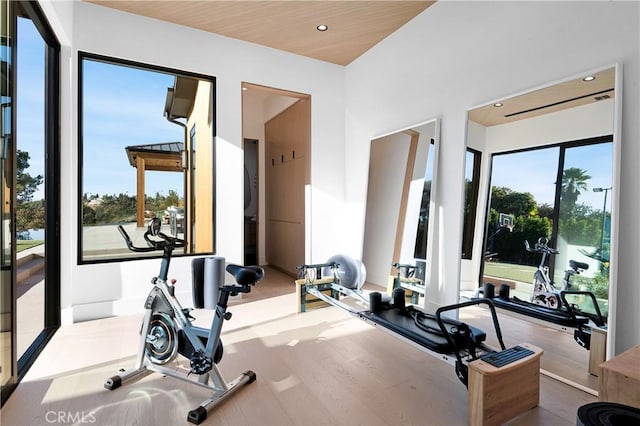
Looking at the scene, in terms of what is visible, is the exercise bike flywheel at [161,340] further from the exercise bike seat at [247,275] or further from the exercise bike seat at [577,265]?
the exercise bike seat at [577,265]

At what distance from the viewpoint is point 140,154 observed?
3852 millimetres

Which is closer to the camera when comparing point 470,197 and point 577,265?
point 577,265

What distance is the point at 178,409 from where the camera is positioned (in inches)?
78.0

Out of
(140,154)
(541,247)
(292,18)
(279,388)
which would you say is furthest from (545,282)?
(140,154)

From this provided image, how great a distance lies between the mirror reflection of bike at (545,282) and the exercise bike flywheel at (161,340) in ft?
8.53

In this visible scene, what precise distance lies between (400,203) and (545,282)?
1.69 m

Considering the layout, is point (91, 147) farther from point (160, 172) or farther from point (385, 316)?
point (385, 316)

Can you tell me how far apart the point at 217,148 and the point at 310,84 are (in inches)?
64.1

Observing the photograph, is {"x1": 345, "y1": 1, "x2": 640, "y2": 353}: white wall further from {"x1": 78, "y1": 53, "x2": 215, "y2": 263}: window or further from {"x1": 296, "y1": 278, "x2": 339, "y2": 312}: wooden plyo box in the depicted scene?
{"x1": 78, "y1": 53, "x2": 215, "y2": 263}: window

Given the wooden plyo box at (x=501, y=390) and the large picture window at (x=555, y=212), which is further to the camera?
the large picture window at (x=555, y=212)

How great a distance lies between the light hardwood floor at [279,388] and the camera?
1922 millimetres

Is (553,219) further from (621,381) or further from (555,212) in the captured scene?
(621,381)

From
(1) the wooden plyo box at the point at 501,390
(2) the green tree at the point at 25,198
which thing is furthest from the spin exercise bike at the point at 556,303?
(2) the green tree at the point at 25,198

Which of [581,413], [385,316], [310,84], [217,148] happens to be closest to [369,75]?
[310,84]
